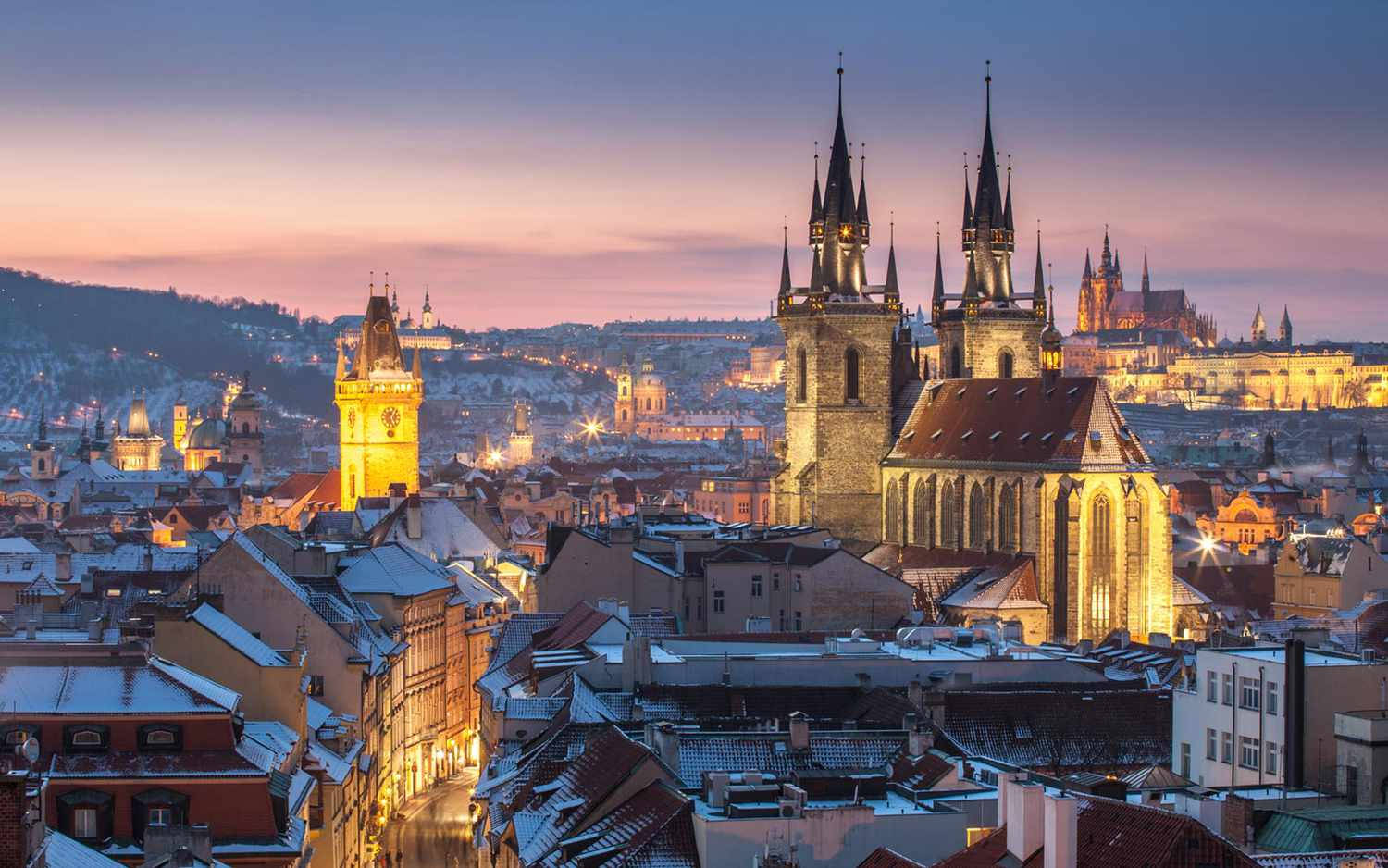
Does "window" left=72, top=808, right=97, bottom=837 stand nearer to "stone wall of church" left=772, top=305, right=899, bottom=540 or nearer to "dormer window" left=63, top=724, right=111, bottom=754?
"dormer window" left=63, top=724, right=111, bottom=754

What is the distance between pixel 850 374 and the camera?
4427 inches

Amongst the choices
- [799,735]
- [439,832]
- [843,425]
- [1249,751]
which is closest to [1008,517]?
[843,425]

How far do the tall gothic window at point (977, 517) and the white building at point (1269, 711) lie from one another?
59724mm

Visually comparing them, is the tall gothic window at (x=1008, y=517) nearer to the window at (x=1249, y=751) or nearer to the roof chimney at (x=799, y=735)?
the roof chimney at (x=799, y=735)

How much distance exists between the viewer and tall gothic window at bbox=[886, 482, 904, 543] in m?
110

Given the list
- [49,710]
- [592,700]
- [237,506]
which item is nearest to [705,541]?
[592,700]

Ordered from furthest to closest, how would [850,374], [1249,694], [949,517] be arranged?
[850,374]
[949,517]
[1249,694]

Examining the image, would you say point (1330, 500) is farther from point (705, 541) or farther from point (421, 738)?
point (421, 738)

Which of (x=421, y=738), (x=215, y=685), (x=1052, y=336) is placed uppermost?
(x=1052, y=336)

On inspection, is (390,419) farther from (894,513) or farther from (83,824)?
(83,824)

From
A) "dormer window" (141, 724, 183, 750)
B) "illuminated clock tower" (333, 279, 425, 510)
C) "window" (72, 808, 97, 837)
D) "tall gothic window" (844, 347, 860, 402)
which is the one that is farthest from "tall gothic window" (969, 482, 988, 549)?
"window" (72, 808, 97, 837)

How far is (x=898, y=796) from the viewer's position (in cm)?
3847

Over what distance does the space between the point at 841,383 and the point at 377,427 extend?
45056mm

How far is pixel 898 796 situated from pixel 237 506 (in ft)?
476
